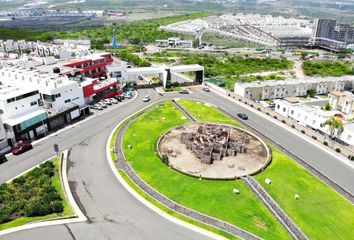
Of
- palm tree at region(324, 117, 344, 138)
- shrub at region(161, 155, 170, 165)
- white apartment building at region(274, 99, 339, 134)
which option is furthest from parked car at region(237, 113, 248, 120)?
shrub at region(161, 155, 170, 165)

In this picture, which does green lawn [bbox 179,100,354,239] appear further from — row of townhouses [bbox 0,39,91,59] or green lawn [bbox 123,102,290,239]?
row of townhouses [bbox 0,39,91,59]

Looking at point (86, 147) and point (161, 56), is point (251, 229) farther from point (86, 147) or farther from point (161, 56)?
point (161, 56)

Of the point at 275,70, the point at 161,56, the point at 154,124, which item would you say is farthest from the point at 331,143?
the point at 161,56

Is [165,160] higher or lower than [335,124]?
lower

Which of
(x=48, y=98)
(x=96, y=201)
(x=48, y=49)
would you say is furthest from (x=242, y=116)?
(x=48, y=49)

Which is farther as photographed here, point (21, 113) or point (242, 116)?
point (242, 116)

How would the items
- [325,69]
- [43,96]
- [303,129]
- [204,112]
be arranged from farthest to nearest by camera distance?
[325,69], [204,112], [43,96], [303,129]

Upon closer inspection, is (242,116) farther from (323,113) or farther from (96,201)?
(96,201)
